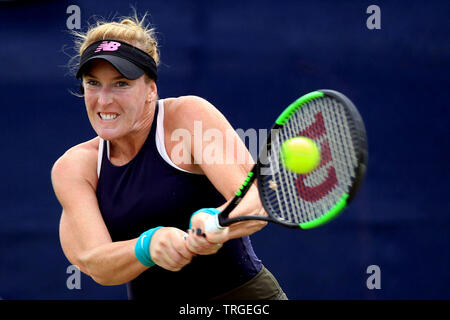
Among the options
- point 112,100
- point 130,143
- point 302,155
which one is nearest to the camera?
point 302,155

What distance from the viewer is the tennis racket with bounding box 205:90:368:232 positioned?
4.74 ft

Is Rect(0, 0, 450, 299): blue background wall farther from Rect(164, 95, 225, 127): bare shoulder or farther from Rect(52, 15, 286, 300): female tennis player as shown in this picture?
Rect(164, 95, 225, 127): bare shoulder

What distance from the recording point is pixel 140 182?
191 cm

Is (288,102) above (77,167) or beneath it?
above

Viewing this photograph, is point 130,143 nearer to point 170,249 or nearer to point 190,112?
point 190,112

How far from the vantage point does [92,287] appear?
3312mm

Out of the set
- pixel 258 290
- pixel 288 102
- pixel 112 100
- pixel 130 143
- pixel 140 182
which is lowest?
pixel 258 290

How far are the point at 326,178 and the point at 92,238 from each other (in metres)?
0.72

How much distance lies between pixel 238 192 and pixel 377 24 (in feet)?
5.65

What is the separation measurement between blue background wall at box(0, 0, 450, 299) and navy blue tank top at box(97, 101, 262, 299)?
3.98ft

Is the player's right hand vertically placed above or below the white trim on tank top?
below

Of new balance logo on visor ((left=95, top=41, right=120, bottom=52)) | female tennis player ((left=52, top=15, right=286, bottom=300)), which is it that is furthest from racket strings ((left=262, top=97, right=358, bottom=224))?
new balance logo on visor ((left=95, top=41, right=120, bottom=52))

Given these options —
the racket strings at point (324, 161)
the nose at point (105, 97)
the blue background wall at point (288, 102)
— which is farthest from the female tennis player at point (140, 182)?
the blue background wall at point (288, 102)

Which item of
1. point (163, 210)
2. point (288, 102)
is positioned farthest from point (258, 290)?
→ point (288, 102)
